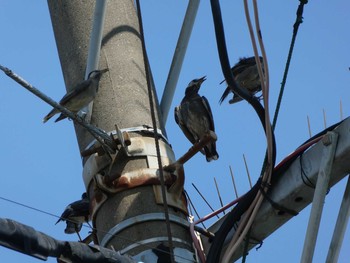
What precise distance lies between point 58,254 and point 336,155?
1616 mm

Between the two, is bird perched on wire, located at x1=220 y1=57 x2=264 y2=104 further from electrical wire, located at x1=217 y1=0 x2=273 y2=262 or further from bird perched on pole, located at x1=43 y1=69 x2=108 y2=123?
electrical wire, located at x1=217 y1=0 x2=273 y2=262

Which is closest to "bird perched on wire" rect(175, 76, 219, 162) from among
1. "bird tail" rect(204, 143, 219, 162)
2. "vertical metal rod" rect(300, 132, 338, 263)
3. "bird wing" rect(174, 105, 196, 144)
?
"bird wing" rect(174, 105, 196, 144)

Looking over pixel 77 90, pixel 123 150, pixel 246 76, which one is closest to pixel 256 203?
pixel 123 150

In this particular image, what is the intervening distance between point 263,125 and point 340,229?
3.02ft

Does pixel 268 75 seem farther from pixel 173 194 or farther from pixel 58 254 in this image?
pixel 58 254

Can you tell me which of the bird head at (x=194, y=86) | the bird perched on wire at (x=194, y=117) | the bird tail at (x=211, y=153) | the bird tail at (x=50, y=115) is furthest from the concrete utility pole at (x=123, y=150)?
the bird head at (x=194, y=86)

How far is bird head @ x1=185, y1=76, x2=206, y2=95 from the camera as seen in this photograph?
10.7 m

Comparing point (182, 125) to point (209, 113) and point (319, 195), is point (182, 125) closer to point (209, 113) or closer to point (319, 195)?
point (209, 113)

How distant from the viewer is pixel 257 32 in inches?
227

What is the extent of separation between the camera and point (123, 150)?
5844 millimetres

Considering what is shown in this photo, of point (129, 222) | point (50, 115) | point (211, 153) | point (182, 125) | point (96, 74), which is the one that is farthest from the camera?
point (182, 125)

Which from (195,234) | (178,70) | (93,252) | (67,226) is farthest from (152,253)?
(67,226)

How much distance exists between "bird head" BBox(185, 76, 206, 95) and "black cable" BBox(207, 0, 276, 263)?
495 centimetres

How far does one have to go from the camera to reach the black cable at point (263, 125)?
5582 mm
